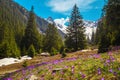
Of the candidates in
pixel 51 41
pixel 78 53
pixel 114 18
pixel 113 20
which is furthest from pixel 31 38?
pixel 114 18

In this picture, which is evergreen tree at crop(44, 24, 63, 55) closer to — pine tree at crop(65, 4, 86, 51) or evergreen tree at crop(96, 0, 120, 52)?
pine tree at crop(65, 4, 86, 51)

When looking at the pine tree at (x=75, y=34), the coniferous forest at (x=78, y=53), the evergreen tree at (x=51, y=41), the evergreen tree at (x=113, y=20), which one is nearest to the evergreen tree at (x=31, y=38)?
the coniferous forest at (x=78, y=53)

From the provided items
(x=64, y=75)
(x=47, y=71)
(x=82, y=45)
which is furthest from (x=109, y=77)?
(x=82, y=45)

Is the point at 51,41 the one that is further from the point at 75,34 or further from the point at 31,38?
the point at 75,34

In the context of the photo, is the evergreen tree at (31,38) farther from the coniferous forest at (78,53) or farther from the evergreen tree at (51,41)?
the evergreen tree at (51,41)

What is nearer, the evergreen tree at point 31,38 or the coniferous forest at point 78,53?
the coniferous forest at point 78,53

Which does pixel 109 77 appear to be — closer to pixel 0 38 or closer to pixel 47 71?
pixel 47 71

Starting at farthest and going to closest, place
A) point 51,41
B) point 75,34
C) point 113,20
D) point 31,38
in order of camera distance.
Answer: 1. point 51,41
2. point 31,38
3. point 75,34
4. point 113,20

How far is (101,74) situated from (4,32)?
71.3 metres

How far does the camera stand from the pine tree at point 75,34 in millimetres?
58906

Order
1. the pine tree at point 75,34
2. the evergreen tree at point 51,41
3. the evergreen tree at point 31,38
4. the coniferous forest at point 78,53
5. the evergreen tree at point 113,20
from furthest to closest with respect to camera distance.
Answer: the evergreen tree at point 51,41, the evergreen tree at point 31,38, the pine tree at point 75,34, the evergreen tree at point 113,20, the coniferous forest at point 78,53

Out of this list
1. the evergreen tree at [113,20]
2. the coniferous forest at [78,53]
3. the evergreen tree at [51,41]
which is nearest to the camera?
the coniferous forest at [78,53]

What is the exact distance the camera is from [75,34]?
59.8 meters

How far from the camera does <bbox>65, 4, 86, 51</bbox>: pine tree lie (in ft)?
193
